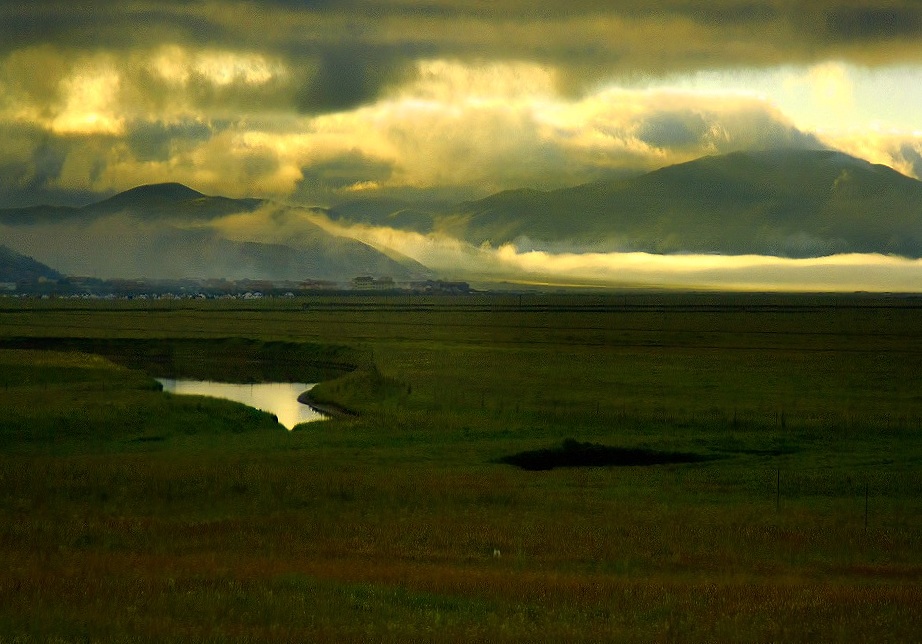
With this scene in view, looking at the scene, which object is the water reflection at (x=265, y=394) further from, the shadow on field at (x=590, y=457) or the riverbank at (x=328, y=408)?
the shadow on field at (x=590, y=457)

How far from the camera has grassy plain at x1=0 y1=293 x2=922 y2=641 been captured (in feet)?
60.3

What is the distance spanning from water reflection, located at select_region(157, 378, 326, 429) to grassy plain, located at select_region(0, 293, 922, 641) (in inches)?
136

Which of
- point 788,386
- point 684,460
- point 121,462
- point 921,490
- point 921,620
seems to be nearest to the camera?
point 921,620

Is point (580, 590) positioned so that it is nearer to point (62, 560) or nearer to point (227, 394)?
point (62, 560)

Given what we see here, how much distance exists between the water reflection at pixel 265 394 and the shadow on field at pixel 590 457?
1997 centimetres

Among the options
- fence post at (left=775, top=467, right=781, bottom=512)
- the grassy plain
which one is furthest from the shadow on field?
fence post at (left=775, top=467, right=781, bottom=512)

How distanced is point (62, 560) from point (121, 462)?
69.5ft

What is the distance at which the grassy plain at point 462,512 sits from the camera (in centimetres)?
1838

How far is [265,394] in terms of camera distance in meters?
84.2

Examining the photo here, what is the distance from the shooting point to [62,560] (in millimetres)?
22297

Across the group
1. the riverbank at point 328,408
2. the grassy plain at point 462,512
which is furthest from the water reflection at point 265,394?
the grassy plain at point 462,512

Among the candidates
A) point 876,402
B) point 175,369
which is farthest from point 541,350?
point 876,402

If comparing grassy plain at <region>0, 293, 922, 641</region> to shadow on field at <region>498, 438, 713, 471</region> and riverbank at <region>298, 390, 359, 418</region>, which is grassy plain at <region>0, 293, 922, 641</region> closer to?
shadow on field at <region>498, 438, 713, 471</region>

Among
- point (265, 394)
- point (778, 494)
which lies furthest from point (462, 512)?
point (265, 394)
